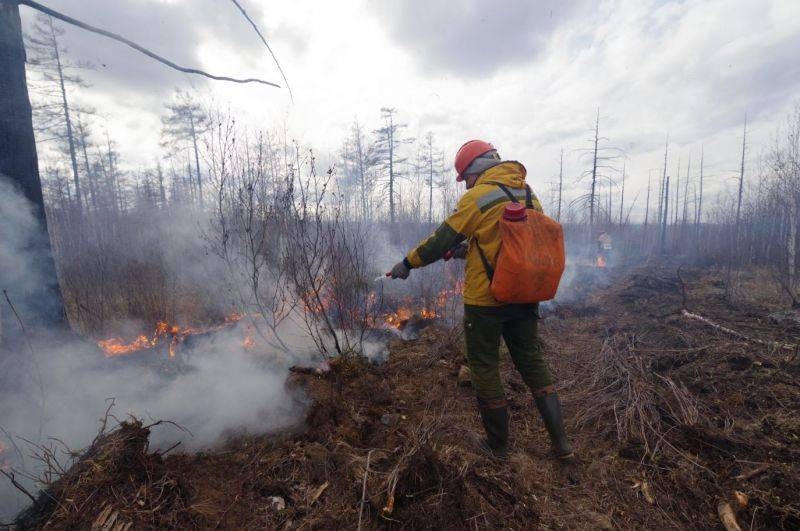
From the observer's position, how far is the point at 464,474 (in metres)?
1.92

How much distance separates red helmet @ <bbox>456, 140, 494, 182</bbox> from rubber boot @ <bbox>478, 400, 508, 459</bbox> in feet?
6.00

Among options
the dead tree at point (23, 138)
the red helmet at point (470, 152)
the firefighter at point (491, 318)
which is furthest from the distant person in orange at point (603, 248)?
the dead tree at point (23, 138)

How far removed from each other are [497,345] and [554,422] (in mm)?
670

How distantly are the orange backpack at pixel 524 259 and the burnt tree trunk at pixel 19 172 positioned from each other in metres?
4.27

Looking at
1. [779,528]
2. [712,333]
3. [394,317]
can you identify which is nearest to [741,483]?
[779,528]

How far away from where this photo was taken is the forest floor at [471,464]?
5.99 ft

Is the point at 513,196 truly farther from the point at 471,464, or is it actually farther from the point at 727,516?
the point at 727,516

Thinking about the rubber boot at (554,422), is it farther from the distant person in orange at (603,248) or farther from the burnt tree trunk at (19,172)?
the distant person in orange at (603,248)

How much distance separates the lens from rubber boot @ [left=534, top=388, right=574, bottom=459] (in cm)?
243

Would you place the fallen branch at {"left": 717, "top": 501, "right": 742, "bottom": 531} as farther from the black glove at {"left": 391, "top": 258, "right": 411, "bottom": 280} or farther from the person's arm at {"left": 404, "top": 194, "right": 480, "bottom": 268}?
the black glove at {"left": 391, "top": 258, "right": 411, "bottom": 280}

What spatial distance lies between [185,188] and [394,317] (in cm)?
2686

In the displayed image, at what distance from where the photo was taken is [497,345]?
2506 mm

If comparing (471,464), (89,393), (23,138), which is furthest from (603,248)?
(23,138)

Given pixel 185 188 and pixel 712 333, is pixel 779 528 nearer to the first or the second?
pixel 712 333
